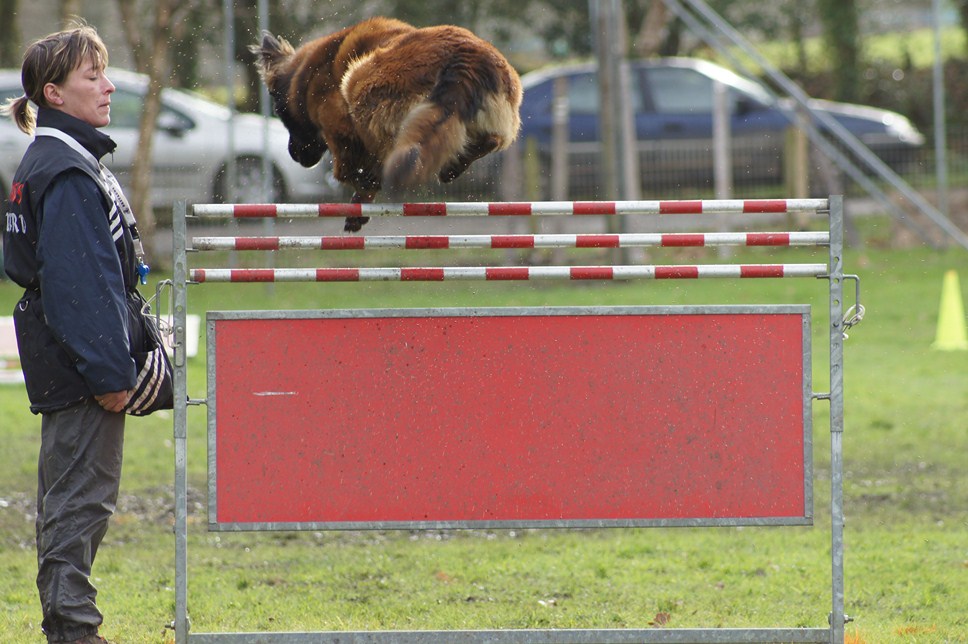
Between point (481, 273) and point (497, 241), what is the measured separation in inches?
4.7

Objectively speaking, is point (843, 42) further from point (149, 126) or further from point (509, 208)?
point (509, 208)

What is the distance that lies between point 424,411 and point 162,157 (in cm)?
1180

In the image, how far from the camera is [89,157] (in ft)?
12.6

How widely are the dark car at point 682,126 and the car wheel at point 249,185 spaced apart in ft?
10.3

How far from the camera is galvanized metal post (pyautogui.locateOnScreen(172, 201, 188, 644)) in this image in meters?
3.92

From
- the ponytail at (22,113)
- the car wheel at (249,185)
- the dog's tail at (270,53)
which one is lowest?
the ponytail at (22,113)

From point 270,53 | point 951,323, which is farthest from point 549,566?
point 951,323

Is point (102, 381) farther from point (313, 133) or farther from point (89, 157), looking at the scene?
point (313, 133)

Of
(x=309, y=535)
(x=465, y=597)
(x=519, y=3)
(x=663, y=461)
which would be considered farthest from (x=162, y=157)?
(x=663, y=461)

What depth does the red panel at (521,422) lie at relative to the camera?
13.1 feet

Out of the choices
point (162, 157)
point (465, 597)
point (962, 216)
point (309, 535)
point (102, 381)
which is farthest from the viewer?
point (962, 216)

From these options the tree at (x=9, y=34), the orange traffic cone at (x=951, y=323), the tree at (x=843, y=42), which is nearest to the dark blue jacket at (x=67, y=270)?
the orange traffic cone at (x=951, y=323)

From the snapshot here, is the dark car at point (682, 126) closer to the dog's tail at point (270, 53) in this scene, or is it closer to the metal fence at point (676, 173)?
the metal fence at point (676, 173)

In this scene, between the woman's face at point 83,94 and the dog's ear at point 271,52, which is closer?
the woman's face at point 83,94
